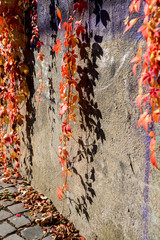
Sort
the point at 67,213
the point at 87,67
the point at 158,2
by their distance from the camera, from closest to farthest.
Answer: the point at 158,2 → the point at 87,67 → the point at 67,213

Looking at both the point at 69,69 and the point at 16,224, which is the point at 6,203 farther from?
the point at 69,69

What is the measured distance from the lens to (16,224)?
8.48 ft

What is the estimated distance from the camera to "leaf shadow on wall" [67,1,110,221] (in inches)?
80.3

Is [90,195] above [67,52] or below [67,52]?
below

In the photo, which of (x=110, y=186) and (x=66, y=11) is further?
(x=66, y=11)

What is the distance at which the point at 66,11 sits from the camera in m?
2.35

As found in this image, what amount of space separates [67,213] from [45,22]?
2148 millimetres

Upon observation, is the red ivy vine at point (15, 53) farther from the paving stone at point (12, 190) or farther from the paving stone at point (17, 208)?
the paving stone at point (17, 208)

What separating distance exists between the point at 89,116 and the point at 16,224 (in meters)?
1.42

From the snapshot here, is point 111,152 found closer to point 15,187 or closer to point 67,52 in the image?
point 67,52

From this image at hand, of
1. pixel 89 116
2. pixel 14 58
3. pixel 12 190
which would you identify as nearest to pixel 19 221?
pixel 12 190

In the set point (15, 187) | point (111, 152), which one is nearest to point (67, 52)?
point (111, 152)

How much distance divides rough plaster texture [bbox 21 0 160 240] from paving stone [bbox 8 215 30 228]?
398mm

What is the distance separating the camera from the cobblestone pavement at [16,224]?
2387 millimetres
